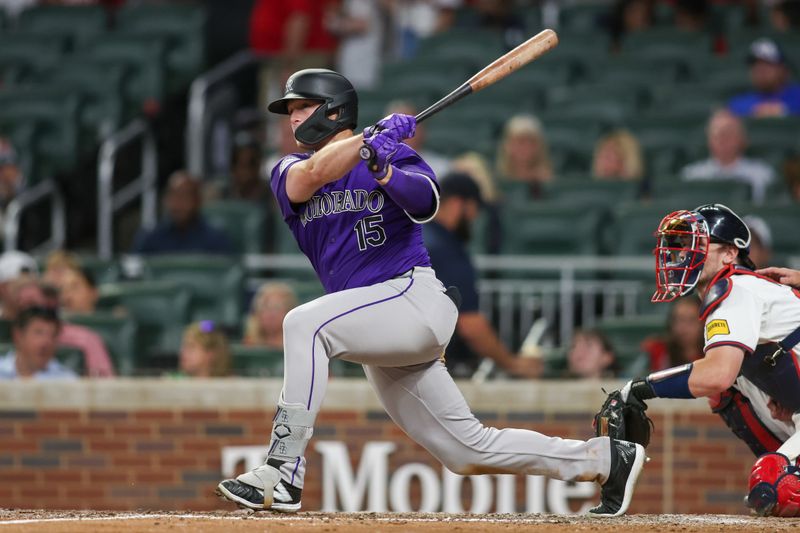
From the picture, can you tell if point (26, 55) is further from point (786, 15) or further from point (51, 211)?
point (786, 15)

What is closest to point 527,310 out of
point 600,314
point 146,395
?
point 600,314

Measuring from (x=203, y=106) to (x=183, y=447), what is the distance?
5.26m

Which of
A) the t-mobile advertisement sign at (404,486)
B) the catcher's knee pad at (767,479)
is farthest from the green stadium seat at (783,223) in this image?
the catcher's knee pad at (767,479)

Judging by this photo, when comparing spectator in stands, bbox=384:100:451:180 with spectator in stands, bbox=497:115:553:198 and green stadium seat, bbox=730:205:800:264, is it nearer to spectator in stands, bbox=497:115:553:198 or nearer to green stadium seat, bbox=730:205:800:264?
spectator in stands, bbox=497:115:553:198

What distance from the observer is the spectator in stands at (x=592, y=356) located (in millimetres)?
8023

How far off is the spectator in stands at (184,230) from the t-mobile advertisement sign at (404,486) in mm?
2514

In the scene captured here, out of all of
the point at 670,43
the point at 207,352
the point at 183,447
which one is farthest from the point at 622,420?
the point at 670,43

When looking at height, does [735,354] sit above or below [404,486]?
above

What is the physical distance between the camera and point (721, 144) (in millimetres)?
9773

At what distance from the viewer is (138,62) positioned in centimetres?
1270

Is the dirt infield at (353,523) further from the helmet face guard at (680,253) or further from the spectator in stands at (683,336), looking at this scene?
the spectator in stands at (683,336)

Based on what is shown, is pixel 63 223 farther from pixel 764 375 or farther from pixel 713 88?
pixel 764 375

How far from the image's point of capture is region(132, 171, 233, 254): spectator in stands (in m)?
9.91

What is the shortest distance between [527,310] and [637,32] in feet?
12.0
